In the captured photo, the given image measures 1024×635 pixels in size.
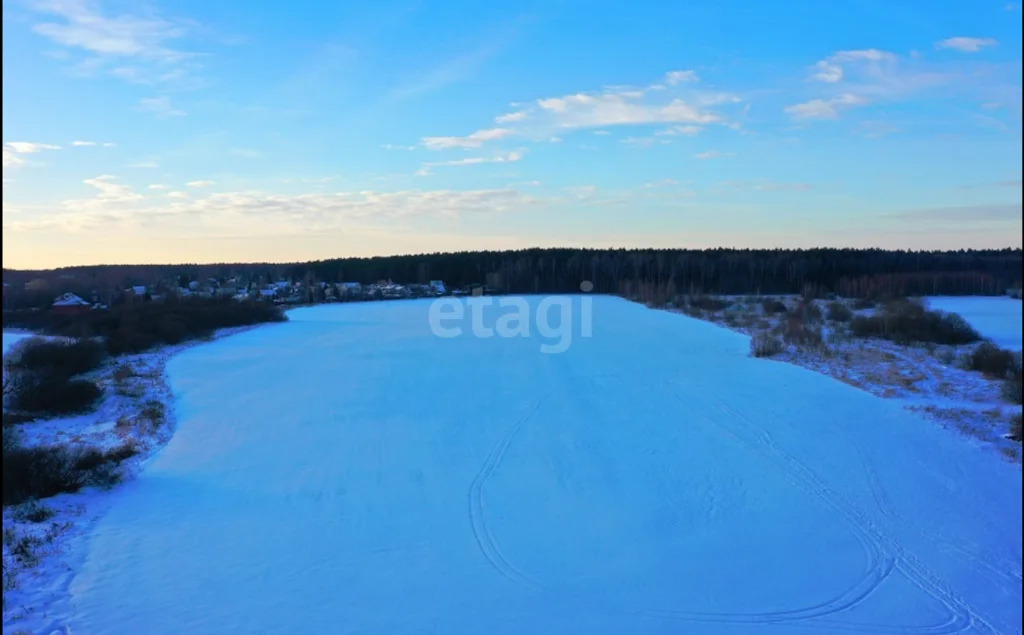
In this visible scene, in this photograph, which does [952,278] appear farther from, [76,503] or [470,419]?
[76,503]

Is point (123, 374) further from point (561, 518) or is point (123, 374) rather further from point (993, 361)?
point (993, 361)

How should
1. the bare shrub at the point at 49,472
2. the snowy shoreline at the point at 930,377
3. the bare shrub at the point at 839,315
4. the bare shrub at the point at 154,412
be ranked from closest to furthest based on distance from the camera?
the bare shrub at the point at 49,472 < the snowy shoreline at the point at 930,377 < the bare shrub at the point at 154,412 < the bare shrub at the point at 839,315

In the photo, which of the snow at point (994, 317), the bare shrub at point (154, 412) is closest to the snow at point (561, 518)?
the bare shrub at point (154, 412)

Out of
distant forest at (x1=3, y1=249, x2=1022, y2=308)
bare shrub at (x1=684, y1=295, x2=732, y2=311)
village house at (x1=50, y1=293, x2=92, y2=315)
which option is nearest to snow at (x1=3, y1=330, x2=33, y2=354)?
village house at (x1=50, y1=293, x2=92, y2=315)

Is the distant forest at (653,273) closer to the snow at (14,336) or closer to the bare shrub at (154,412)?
the snow at (14,336)

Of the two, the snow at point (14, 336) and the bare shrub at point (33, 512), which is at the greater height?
the snow at point (14, 336)

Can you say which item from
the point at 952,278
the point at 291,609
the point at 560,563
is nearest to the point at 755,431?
the point at 560,563
